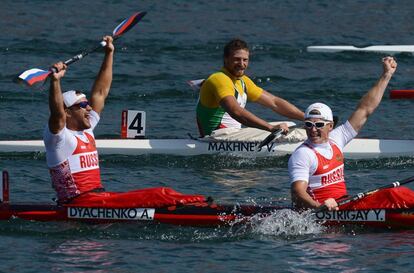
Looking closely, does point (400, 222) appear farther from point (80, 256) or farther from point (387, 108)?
point (387, 108)

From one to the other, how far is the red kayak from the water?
0.10 m

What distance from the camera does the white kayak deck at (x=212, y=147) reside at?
16.8 metres

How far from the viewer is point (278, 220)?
479 inches

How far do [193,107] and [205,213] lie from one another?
364 inches

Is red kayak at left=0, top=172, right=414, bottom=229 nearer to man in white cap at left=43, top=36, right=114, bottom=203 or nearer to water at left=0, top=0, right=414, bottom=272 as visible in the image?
water at left=0, top=0, right=414, bottom=272

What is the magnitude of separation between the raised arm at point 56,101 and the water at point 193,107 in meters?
1.17

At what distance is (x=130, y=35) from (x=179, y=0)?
536cm

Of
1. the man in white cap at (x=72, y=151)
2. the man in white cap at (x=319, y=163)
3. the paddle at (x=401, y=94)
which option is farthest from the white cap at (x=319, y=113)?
the paddle at (x=401, y=94)

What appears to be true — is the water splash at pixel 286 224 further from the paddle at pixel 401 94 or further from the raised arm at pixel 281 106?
the raised arm at pixel 281 106

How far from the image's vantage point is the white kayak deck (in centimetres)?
1680

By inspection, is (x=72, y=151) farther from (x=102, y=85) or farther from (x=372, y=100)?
(x=372, y=100)

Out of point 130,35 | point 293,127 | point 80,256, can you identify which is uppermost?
point 130,35

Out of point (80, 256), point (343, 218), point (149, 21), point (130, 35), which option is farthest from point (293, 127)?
point (149, 21)

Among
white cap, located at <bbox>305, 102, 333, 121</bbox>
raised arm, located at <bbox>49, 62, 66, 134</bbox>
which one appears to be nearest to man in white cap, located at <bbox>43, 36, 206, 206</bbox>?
raised arm, located at <bbox>49, 62, 66, 134</bbox>
